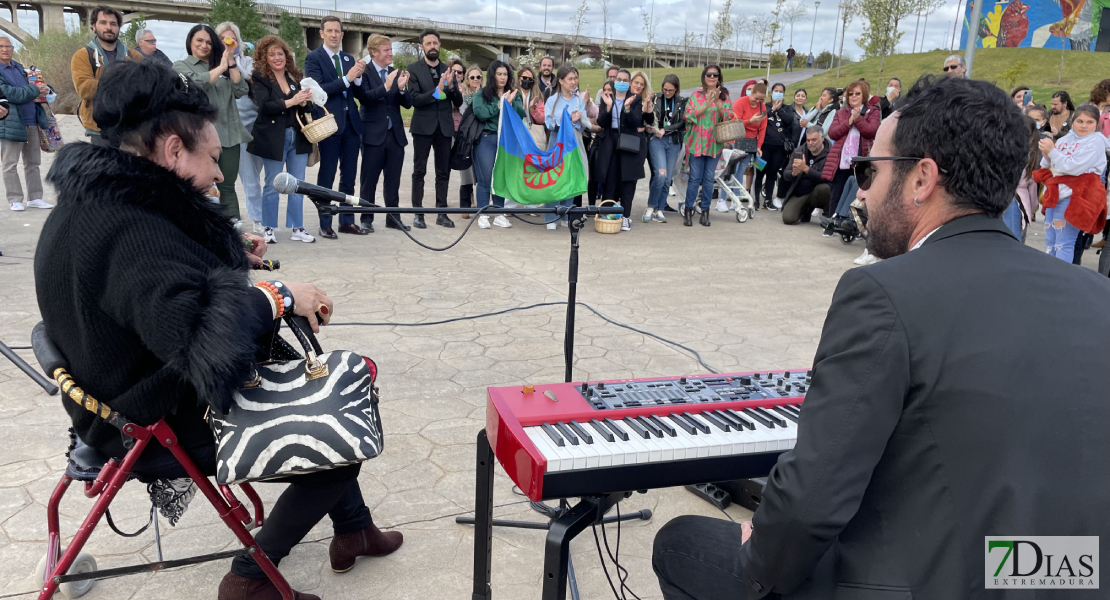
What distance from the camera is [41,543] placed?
248 centimetres

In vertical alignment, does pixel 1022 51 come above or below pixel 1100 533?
above

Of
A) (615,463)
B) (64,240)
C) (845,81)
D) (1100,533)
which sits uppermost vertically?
(845,81)

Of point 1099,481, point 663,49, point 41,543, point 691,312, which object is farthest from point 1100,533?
point 663,49

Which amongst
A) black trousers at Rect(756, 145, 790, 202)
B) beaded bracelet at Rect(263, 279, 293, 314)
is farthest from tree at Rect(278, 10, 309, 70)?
beaded bracelet at Rect(263, 279, 293, 314)

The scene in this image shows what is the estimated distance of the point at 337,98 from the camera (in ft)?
23.0

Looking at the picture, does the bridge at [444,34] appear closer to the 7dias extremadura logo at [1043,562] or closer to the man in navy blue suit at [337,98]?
the man in navy blue suit at [337,98]

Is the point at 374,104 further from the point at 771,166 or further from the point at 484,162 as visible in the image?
the point at 771,166

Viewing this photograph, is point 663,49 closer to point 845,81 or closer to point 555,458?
point 845,81

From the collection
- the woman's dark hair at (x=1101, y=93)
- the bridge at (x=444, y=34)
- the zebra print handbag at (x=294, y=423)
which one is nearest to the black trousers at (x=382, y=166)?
the zebra print handbag at (x=294, y=423)

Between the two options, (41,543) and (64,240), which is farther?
(41,543)

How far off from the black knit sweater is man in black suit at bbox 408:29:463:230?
19.4 feet

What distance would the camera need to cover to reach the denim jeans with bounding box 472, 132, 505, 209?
8094 millimetres

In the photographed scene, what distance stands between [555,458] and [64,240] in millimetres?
1325

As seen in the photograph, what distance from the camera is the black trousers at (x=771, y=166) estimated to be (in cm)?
1057
